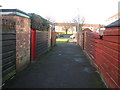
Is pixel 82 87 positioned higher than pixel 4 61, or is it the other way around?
pixel 4 61

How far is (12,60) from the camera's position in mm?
5285

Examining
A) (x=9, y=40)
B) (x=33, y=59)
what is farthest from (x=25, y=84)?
(x=33, y=59)

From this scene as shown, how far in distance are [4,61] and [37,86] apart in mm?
1286

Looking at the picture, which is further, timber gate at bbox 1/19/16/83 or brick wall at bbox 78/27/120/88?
timber gate at bbox 1/19/16/83

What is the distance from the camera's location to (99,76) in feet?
18.1

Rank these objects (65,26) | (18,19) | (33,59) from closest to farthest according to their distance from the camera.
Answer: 1. (18,19)
2. (33,59)
3. (65,26)

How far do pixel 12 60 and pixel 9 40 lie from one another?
2.49 feet

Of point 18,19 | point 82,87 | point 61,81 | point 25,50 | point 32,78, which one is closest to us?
point 82,87

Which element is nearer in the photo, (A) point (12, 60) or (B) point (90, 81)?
(B) point (90, 81)

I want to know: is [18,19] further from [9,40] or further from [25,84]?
[25,84]

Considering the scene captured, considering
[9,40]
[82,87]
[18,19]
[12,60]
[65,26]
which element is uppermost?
[65,26]

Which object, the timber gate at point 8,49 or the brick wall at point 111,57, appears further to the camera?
the timber gate at point 8,49

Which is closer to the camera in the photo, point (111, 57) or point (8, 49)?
point (111, 57)

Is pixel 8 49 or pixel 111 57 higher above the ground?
pixel 8 49
